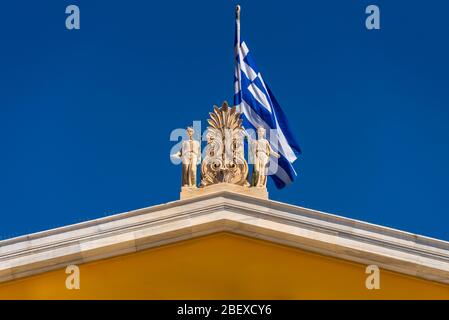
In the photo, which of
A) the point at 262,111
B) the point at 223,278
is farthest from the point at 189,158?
the point at 262,111

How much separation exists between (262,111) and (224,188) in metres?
5.22

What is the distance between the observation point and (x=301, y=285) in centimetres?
1770

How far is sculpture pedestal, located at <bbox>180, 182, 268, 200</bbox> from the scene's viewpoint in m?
19.4

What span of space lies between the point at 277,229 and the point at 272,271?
625mm

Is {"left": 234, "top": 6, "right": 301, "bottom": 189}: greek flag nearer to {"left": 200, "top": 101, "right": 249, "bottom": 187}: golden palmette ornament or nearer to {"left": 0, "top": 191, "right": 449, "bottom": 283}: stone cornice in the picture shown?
{"left": 200, "top": 101, "right": 249, "bottom": 187}: golden palmette ornament

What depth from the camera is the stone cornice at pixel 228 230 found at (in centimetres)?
1777

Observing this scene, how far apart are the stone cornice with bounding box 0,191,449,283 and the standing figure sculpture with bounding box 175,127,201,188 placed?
1.70 meters

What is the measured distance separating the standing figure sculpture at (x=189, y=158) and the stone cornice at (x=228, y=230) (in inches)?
67.1

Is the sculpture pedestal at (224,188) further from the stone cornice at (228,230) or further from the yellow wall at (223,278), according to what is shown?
the yellow wall at (223,278)

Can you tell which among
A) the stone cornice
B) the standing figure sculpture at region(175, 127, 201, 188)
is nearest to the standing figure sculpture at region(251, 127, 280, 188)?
the standing figure sculpture at region(175, 127, 201, 188)

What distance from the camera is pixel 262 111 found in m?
24.3
